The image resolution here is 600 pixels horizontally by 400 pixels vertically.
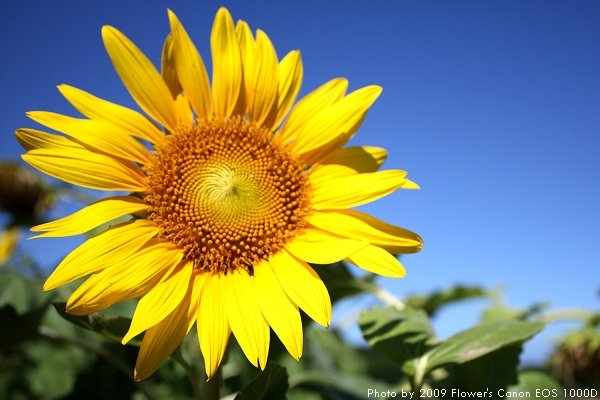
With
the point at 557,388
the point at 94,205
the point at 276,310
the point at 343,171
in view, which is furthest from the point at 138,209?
the point at 557,388

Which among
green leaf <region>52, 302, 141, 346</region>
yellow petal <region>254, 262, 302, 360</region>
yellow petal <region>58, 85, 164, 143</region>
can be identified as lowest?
green leaf <region>52, 302, 141, 346</region>

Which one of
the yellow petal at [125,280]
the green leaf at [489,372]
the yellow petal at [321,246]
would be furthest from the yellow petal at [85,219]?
the green leaf at [489,372]

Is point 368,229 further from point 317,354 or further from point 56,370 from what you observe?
point 56,370

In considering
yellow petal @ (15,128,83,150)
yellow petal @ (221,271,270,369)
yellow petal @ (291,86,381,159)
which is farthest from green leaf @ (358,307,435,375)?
yellow petal @ (15,128,83,150)

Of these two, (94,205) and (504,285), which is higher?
(504,285)

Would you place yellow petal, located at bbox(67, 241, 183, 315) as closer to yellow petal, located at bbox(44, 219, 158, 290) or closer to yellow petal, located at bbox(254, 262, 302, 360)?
yellow petal, located at bbox(44, 219, 158, 290)

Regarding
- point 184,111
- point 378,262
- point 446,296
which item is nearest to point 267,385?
point 378,262

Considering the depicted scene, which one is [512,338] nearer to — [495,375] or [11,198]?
[495,375]
